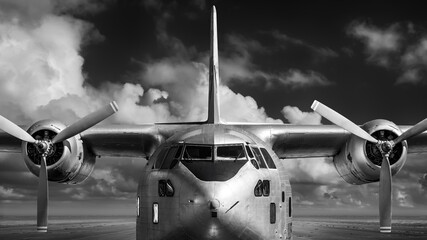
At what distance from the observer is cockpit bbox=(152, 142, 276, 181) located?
10.8 metres

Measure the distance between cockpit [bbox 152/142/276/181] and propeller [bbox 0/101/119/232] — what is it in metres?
4.04

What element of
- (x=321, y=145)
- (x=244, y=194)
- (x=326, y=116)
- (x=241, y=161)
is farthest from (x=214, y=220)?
(x=321, y=145)

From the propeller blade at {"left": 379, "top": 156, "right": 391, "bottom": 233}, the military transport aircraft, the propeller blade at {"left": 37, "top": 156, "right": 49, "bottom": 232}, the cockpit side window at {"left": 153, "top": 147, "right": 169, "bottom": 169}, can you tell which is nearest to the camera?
the military transport aircraft

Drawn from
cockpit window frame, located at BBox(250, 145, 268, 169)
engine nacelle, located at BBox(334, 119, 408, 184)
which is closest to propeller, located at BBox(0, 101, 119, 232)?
cockpit window frame, located at BBox(250, 145, 268, 169)

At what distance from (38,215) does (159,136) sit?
542 centimetres

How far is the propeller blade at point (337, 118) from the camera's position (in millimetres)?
16438

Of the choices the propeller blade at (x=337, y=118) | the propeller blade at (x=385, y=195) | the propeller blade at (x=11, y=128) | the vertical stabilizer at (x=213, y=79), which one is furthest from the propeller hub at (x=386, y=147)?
the propeller blade at (x=11, y=128)

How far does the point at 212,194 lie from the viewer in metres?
10.2

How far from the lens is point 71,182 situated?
811 inches

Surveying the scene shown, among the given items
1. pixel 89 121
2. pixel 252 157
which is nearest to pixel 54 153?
pixel 89 121

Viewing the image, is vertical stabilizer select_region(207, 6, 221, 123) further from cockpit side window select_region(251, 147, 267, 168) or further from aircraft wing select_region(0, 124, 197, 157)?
cockpit side window select_region(251, 147, 267, 168)

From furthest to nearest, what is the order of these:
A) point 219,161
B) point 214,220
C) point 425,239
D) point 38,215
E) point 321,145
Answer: point 425,239, point 321,145, point 38,215, point 219,161, point 214,220

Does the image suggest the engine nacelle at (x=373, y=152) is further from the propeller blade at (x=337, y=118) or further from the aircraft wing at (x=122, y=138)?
the aircraft wing at (x=122, y=138)

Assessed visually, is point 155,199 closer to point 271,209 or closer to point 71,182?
point 271,209
